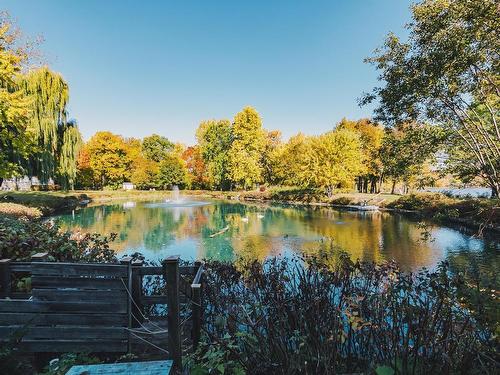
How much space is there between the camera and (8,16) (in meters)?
18.1

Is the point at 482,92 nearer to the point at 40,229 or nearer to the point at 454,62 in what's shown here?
the point at 454,62

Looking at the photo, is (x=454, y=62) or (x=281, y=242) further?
(x=281, y=242)

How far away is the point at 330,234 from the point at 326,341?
16.7 metres

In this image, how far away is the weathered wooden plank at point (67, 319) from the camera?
396 centimetres

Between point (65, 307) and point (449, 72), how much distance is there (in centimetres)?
1081

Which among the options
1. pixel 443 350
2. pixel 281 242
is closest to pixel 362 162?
pixel 281 242

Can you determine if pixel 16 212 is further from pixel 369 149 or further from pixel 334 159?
pixel 369 149

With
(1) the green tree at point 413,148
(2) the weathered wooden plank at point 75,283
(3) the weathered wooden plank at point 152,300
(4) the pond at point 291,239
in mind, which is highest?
(1) the green tree at point 413,148

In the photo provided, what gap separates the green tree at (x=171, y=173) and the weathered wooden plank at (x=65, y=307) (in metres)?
61.8

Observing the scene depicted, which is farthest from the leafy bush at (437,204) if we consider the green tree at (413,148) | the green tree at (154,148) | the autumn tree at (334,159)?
the green tree at (154,148)

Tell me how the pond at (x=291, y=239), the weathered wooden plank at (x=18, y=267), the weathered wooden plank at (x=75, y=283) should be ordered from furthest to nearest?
the pond at (x=291, y=239), the weathered wooden plank at (x=18, y=267), the weathered wooden plank at (x=75, y=283)

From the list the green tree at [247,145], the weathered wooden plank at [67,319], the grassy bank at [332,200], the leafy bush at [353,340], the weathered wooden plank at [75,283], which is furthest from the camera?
the green tree at [247,145]

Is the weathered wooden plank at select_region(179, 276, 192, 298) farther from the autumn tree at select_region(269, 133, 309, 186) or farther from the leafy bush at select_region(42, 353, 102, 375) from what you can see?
the autumn tree at select_region(269, 133, 309, 186)

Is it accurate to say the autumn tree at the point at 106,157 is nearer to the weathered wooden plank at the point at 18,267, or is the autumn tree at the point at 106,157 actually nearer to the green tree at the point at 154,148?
the green tree at the point at 154,148
